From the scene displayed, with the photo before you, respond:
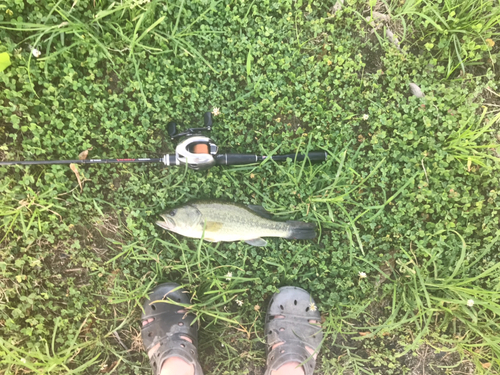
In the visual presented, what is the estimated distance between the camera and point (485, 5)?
10.2 ft

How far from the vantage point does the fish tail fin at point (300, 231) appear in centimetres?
307

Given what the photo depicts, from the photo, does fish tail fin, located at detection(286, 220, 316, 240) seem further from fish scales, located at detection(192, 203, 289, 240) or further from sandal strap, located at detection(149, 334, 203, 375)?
sandal strap, located at detection(149, 334, 203, 375)

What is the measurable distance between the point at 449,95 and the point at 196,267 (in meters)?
3.15

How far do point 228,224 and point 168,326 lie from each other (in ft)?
4.06

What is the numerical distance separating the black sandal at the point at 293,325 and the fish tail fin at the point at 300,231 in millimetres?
Answer: 568

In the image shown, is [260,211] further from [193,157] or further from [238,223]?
[193,157]

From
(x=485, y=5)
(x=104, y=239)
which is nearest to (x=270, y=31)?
(x=485, y=5)

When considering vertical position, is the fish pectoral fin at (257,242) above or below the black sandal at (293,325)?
above

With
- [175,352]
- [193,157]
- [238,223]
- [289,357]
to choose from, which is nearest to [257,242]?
[238,223]

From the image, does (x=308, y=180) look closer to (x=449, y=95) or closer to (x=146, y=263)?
(x=449, y=95)

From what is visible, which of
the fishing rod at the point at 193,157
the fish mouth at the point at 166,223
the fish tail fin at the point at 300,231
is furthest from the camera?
the fish tail fin at the point at 300,231

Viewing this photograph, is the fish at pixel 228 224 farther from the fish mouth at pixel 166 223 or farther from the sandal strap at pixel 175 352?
the sandal strap at pixel 175 352

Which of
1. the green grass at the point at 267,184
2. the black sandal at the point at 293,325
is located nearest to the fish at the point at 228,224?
the green grass at the point at 267,184

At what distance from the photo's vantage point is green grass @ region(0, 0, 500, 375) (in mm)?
3029
